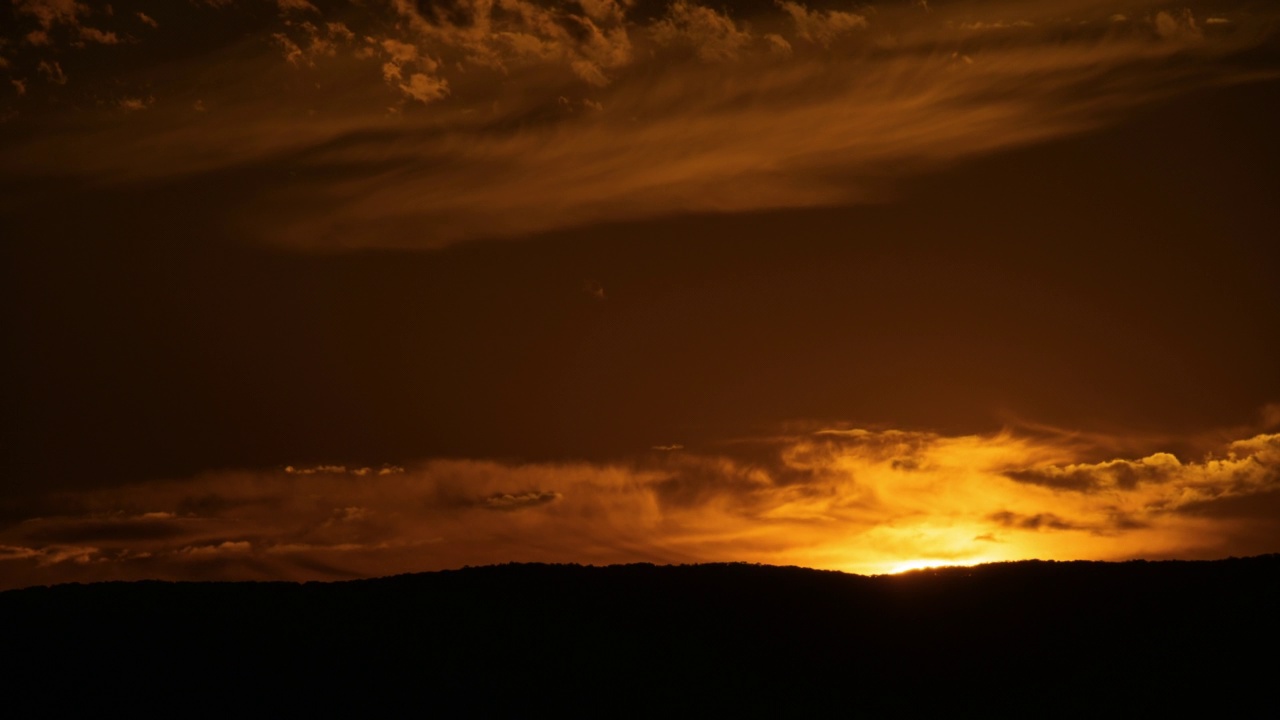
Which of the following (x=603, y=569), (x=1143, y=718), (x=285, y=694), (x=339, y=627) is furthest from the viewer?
(x=603, y=569)

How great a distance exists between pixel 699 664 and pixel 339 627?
9113 mm

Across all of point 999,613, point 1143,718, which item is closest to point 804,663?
point 999,613

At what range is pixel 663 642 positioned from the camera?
3591cm

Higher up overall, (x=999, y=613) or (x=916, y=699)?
(x=999, y=613)

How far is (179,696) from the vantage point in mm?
33656

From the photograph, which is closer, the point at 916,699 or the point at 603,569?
the point at 916,699

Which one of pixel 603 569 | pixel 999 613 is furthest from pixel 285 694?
pixel 999 613

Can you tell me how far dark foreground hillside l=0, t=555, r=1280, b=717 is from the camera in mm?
33250

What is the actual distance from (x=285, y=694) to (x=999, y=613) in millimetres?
17511

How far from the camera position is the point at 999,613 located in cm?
3659

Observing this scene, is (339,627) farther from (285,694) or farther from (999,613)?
(999,613)

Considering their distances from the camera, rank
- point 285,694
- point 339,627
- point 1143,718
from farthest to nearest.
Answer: point 339,627
point 285,694
point 1143,718

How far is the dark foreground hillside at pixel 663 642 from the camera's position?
33.2 metres

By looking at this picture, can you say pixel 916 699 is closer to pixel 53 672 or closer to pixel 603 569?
pixel 603 569
